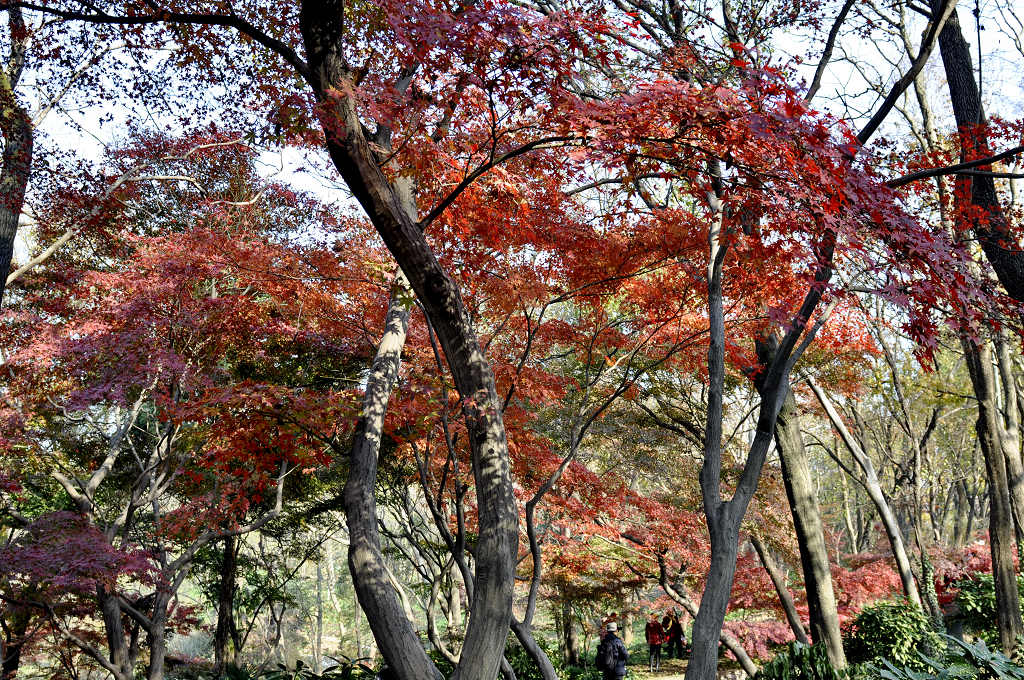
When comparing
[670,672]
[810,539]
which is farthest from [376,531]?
[670,672]

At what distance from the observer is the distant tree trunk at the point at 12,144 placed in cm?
563

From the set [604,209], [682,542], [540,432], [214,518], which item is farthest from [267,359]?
[682,542]

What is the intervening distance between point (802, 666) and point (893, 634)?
219 inches

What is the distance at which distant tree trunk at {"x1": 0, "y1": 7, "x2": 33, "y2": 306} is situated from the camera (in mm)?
5629

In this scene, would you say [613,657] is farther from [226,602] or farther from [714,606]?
[226,602]

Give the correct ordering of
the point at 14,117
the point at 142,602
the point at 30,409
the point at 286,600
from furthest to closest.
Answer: the point at 286,600 < the point at 142,602 < the point at 30,409 < the point at 14,117

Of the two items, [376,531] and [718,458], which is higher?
[718,458]

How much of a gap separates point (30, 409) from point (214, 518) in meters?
2.48

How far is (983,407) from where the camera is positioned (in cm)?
755

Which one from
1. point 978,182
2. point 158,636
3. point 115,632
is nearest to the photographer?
point 978,182

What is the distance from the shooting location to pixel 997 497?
295 inches

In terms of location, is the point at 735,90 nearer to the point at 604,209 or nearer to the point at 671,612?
the point at 604,209

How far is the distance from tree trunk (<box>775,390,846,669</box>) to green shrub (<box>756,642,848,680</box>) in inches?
47.5

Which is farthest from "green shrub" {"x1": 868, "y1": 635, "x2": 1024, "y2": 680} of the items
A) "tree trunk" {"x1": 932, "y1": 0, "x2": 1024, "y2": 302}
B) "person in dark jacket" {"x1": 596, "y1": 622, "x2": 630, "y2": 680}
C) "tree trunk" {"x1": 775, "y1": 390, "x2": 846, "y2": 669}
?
"person in dark jacket" {"x1": 596, "y1": 622, "x2": 630, "y2": 680}
